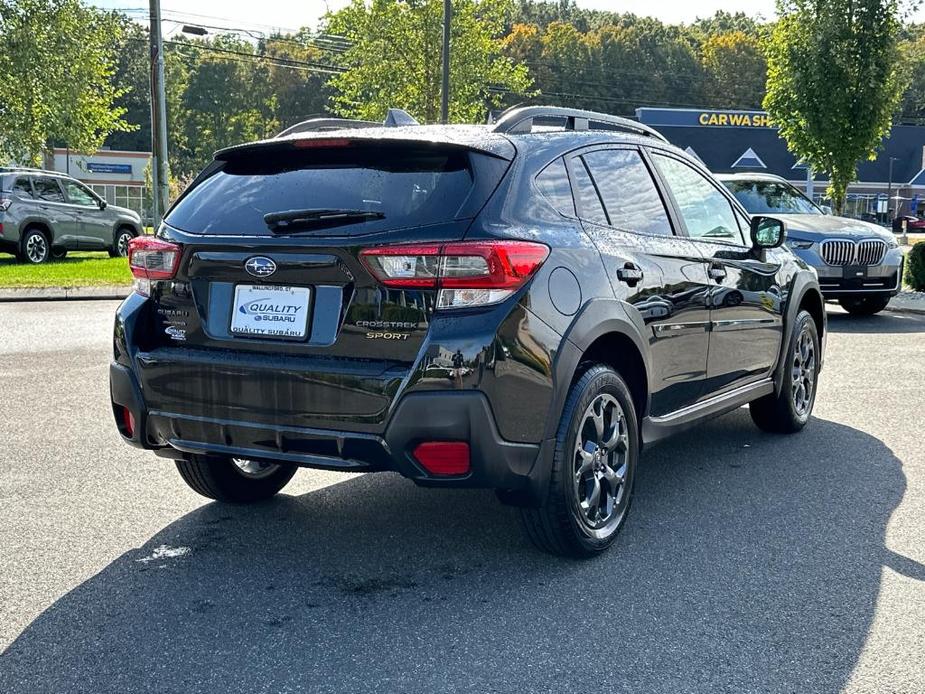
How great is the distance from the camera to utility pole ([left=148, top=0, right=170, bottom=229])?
24.3 meters

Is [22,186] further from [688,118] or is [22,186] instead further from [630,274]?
[688,118]

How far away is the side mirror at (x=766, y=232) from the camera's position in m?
5.84

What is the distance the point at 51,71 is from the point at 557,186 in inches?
1313

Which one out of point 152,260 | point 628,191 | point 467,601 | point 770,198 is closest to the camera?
point 467,601

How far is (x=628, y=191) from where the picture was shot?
4.86 meters

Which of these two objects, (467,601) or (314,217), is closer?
(467,601)

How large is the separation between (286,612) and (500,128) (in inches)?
82.3

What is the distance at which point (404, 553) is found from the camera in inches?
→ 171

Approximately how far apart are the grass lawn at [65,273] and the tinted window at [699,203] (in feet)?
43.3

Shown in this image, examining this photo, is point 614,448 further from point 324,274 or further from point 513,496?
point 324,274

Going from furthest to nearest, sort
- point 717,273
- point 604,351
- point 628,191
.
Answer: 1. point 717,273
2. point 628,191
3. point 604,351

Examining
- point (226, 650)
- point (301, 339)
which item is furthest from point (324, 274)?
point (226, 650)

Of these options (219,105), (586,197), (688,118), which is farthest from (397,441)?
(219,105)

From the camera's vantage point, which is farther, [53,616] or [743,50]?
[743,50]
